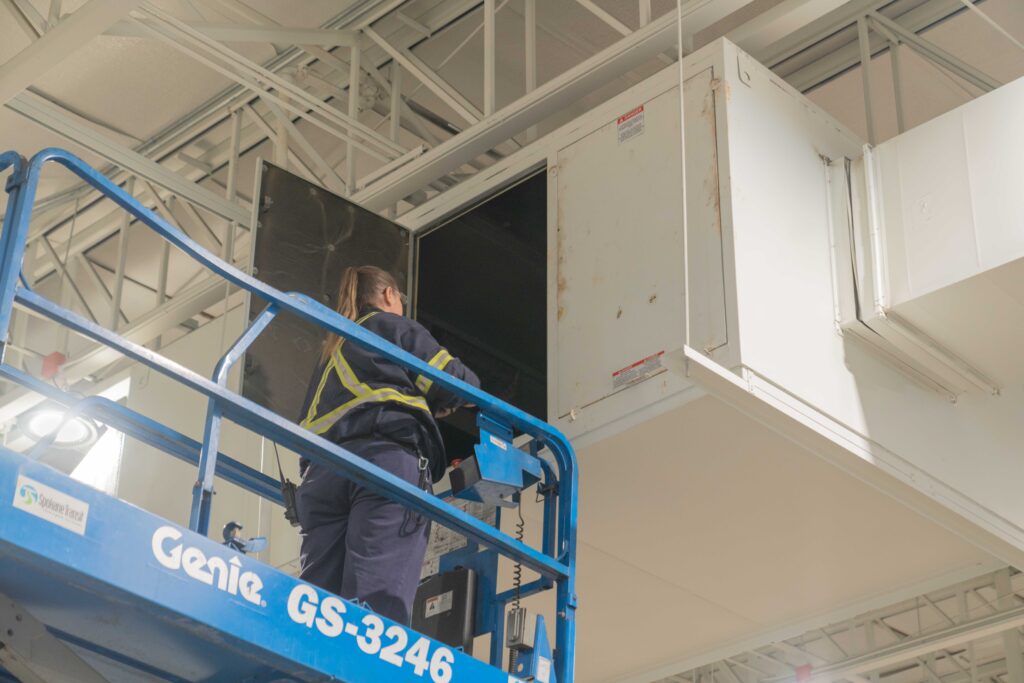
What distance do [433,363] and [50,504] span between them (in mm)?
2317

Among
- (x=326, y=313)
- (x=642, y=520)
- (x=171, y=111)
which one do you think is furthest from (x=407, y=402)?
(x=171, y=111)

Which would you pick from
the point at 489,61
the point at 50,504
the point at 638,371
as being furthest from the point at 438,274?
the point at 50,504

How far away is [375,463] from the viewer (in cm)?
617

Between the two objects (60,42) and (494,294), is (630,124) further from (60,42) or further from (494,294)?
(60,42)

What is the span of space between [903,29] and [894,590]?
433cm

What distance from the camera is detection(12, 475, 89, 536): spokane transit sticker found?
4355 millimetres

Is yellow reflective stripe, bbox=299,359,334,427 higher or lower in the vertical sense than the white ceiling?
lower

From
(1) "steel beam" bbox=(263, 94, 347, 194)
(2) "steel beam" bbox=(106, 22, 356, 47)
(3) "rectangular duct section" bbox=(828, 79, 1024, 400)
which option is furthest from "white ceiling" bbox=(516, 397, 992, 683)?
(2) "steel beam" bbox=(106, 22, 356, 47)

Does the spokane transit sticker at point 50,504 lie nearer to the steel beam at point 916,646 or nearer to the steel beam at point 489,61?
the steel beam at point 489,61

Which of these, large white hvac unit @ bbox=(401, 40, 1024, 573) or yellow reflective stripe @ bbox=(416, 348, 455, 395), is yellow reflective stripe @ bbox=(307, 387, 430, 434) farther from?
large white hvac unit @ bbox=(401, 40, 1024, 573)

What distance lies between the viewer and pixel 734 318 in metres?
7.18

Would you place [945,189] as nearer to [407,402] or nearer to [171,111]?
[407,402]

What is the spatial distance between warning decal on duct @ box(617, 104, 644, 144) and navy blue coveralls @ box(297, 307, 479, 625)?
2.18 meters

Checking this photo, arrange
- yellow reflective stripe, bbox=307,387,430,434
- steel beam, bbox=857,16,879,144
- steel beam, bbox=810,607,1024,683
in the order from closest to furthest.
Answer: yellow reflective stripe, bbox=307,387,430,434 → steel beam, bbox=857,16,879,144 → steel beam, bbox=810,607,1024,683
